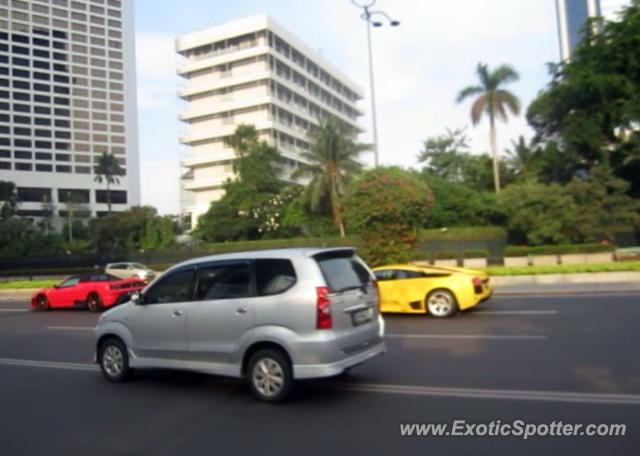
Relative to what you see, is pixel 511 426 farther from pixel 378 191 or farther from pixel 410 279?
pixel 378 191

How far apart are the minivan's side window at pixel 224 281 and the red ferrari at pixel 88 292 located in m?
12.0

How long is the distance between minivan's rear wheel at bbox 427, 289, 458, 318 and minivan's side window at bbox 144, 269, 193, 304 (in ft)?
25.0

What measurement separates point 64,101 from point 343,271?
401ft

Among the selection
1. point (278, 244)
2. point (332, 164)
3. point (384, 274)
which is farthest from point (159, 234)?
point (384, 274)

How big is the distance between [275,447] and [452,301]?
882cm

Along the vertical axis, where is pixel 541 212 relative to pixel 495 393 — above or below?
above

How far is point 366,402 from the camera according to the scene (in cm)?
634

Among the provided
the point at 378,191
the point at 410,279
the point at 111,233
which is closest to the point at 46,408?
the point at 410,279

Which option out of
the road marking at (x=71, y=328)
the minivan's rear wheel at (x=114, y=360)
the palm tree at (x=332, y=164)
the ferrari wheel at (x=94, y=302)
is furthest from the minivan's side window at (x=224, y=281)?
the palm tree at (x=332, y=164)

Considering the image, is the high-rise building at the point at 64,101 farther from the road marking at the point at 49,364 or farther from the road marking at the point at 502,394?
the road marking at the point at 502,394

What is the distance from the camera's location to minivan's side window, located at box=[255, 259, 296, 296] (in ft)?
21.0

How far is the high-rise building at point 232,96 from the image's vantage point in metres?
70.6

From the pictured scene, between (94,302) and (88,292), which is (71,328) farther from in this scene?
(88,292)

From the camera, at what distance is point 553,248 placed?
32.6m
